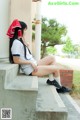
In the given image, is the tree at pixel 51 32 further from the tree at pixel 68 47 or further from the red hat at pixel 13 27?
the red hat at pixel 13 27

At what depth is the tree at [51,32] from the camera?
9195 mm

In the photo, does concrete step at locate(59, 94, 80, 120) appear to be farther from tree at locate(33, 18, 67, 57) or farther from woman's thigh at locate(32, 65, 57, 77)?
tree at locate(33, 18, 67, 57)

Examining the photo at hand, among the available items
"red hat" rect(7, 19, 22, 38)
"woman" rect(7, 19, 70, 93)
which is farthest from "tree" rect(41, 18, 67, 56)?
"red hat" rect(7, 19, 22, 38)

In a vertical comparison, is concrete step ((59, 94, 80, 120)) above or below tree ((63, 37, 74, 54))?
below

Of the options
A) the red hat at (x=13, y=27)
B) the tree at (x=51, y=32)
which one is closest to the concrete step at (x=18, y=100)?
the red hat at (x=13, y=27)

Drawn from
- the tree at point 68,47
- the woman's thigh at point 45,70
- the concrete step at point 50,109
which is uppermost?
the tree at point 68,47

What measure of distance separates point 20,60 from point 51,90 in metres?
0.53

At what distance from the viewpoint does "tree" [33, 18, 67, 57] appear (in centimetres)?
920

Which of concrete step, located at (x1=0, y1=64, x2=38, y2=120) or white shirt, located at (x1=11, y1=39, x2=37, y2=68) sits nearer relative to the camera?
concrete step, located at (x1=0, y1=64, x2=38, y2=120)

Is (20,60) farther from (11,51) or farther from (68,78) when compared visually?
(68,78)

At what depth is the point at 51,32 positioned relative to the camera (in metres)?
9.25

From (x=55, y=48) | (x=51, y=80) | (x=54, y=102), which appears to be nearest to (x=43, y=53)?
(x=55, y=48)

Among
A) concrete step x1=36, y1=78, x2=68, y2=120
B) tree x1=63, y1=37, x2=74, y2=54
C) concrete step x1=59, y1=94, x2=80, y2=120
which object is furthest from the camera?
tree x1=63, y1=37, x2=74, y2=54

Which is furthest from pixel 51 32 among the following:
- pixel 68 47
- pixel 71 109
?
pixel 71 109
